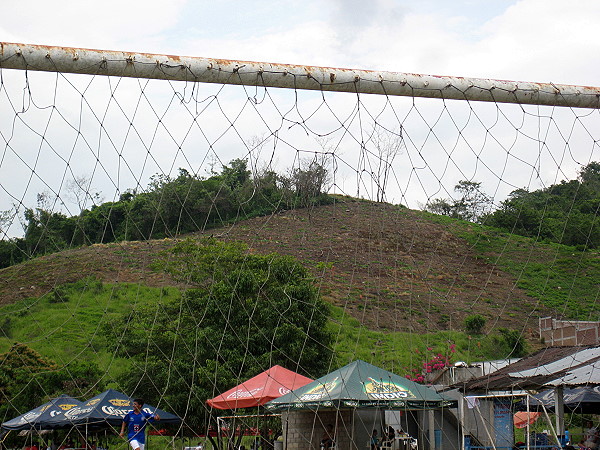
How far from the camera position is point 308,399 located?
24.9ft

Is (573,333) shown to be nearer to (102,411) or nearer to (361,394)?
(361,394)

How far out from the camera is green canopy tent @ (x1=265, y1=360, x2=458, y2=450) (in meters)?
7.25

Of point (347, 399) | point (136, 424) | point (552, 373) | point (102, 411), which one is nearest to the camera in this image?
point (136, 424)

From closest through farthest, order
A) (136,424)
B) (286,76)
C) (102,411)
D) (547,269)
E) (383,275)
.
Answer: (286,76)
(136,424)
(102,411)
(383,275)
(547,269)

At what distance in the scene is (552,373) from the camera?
8.67m

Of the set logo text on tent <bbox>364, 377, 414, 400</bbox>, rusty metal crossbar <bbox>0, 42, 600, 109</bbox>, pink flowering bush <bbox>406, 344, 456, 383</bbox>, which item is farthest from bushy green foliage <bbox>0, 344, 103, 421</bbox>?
rusty metal crossbar <bbox>0, 42, 600, 109</bbox>

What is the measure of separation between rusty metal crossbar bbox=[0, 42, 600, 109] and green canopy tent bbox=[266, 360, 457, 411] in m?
3.20

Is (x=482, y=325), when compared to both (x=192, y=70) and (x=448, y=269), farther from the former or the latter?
(x=192, y=70)

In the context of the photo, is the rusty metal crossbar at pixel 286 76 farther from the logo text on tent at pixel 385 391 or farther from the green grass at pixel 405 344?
the green grass at pixel 405 344

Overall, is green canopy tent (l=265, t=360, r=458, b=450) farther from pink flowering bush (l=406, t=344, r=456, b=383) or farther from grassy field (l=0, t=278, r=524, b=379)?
grassy field (l=0, t=278, r=524, b=379)

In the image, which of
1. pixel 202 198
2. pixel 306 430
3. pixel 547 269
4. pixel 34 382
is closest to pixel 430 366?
pixel 202 198

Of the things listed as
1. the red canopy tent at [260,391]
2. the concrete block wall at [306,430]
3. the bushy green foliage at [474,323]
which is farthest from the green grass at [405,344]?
the concrete block wall at [306,430]

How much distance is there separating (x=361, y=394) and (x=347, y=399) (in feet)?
1.21

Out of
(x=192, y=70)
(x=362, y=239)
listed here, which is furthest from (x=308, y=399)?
(x=362, y=239)
